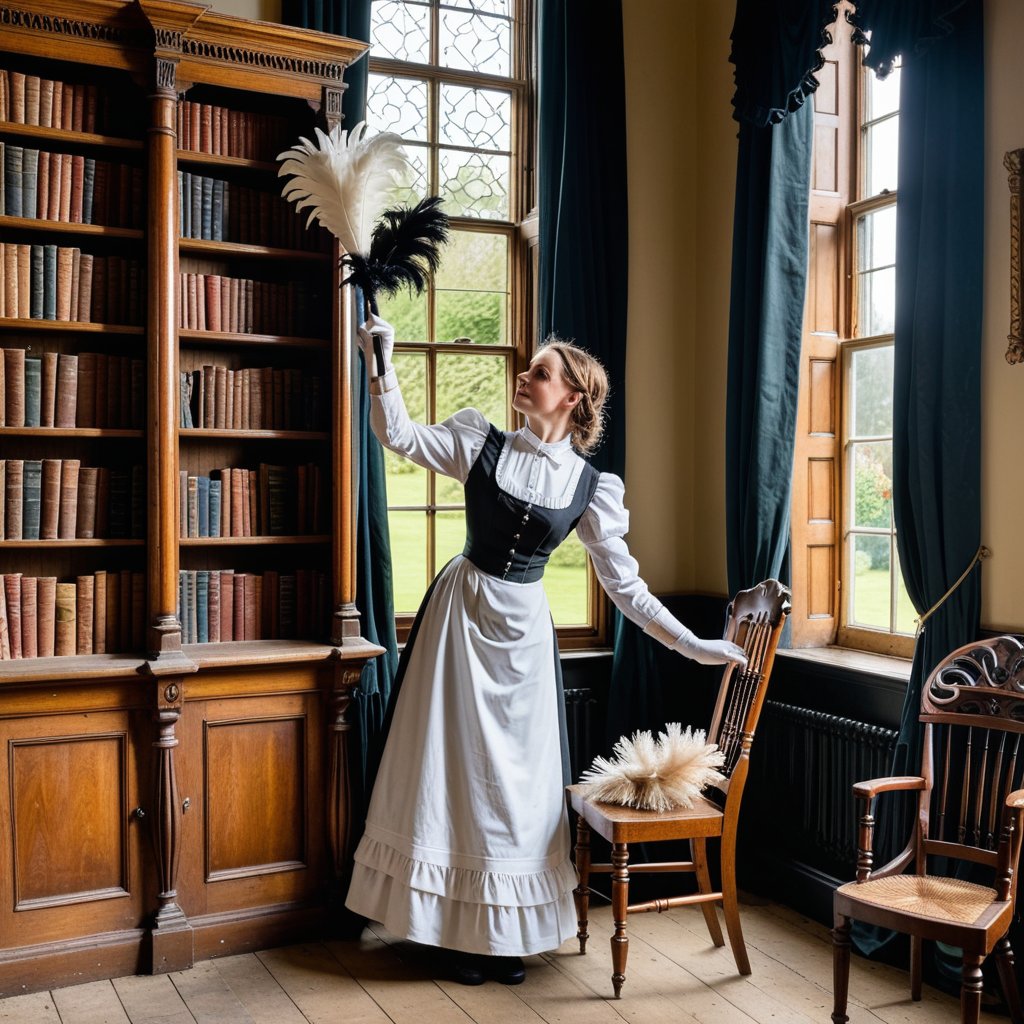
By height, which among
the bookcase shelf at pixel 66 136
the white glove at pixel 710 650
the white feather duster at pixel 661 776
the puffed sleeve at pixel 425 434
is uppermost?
the bookcase shelf at pixel 66 136

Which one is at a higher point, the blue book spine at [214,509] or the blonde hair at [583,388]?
the blonde hair at [583,388]

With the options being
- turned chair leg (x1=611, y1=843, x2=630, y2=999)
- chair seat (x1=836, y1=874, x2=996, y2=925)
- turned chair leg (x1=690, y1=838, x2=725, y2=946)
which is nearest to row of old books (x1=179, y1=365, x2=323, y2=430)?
turned chair leg (x1=611, y1=843, x2=630, y2=999)

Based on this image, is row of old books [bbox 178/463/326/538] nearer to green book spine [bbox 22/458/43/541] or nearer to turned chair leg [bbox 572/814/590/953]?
green book spine [bbox 22/458/43/541]

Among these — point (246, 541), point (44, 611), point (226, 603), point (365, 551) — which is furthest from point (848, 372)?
point (44, 611)

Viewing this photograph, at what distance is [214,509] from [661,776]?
1553mm

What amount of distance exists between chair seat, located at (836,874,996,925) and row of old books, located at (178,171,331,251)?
241cm

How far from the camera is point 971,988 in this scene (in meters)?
2.38

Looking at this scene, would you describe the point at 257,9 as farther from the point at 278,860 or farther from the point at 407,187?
the point at 278,860

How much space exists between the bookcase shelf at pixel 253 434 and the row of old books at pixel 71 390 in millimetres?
162

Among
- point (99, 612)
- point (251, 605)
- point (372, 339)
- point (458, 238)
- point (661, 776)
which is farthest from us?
point (458, 238)

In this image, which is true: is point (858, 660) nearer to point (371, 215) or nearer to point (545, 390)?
point (545, 390)

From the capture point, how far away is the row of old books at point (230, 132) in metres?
3.39

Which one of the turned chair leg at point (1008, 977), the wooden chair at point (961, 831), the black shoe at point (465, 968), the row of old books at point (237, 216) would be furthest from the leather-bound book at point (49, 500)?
the turned chair leg at point (1008, 977)

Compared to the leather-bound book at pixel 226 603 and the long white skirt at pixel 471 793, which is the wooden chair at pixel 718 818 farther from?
the leather-bound book at pixel 226 603
